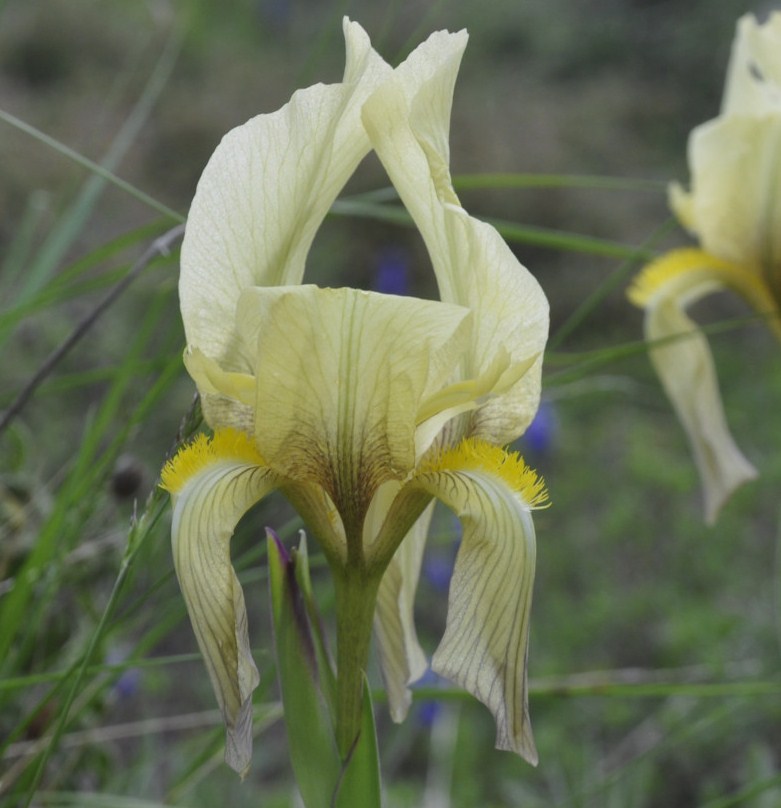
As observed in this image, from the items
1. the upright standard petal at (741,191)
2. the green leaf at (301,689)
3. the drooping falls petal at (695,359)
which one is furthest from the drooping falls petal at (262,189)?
the upright standard petal at (741,191)

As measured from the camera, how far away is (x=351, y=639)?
757mm

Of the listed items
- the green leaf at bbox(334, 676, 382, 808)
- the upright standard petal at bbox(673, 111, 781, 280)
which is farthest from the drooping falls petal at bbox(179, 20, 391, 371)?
the upright standard petal at bbox(673, 111, 781, 280)

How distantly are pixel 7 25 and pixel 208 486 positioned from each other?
18.6ft

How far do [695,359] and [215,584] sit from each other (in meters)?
0.85

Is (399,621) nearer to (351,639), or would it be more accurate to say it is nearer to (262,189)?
(351,639)

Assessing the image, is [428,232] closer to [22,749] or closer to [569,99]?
[22,749]

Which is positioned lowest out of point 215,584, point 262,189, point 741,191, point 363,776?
point 741,191

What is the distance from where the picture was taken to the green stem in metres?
0.75

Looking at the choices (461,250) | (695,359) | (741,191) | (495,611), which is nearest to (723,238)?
(741,191)

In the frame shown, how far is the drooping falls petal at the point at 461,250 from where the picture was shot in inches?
28.6

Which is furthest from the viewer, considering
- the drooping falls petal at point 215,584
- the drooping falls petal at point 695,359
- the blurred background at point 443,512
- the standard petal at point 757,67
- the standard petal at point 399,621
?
the standard petal at point 757,67

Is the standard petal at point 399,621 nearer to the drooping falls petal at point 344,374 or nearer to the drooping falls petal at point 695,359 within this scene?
the drooping falls petal at point 344,374

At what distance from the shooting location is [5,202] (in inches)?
174

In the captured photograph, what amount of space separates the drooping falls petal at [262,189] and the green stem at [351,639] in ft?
0.51
